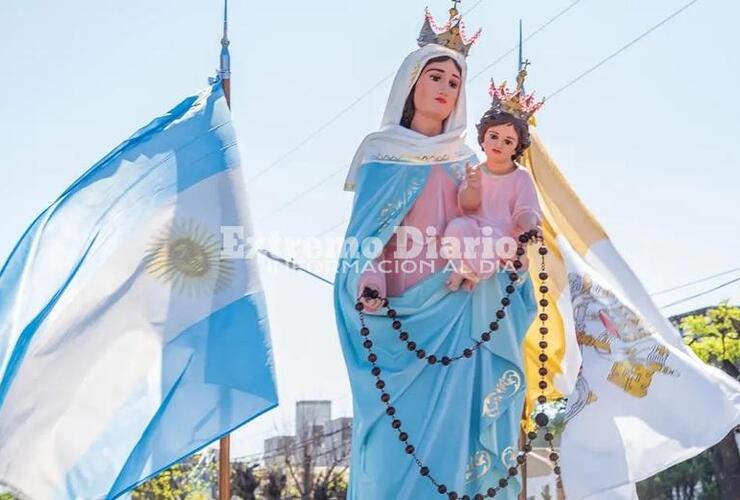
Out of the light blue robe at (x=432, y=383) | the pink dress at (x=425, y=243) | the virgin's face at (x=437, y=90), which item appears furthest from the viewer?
the virgin's face at (x=437, y=90)

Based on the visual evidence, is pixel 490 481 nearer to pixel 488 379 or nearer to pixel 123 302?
pixel 488 379

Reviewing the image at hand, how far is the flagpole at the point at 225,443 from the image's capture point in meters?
7.48

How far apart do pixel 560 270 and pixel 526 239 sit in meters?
1.46

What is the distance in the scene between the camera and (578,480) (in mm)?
7891

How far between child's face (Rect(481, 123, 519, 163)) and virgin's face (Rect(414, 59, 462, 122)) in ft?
0.88

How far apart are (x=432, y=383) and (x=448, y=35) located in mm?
1823

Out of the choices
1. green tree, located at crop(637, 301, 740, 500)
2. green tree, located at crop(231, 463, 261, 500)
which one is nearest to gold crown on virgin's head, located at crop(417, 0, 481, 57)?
green tree, located at crop(637, 301, 740, 500)

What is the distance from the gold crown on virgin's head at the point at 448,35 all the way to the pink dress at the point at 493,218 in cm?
65

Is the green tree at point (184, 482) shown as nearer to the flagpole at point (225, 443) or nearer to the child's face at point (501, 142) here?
the flagpole at point (225, 443)

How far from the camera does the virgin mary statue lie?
20.9ft

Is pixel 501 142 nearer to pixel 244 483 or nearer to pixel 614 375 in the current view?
pixel 614 375

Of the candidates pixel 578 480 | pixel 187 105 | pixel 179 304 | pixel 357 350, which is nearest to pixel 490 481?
pixel 357 350

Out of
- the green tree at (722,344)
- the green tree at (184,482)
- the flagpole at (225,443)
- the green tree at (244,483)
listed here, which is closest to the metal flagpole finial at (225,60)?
the flagpole at (225,443)

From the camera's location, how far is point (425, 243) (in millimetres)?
6660
